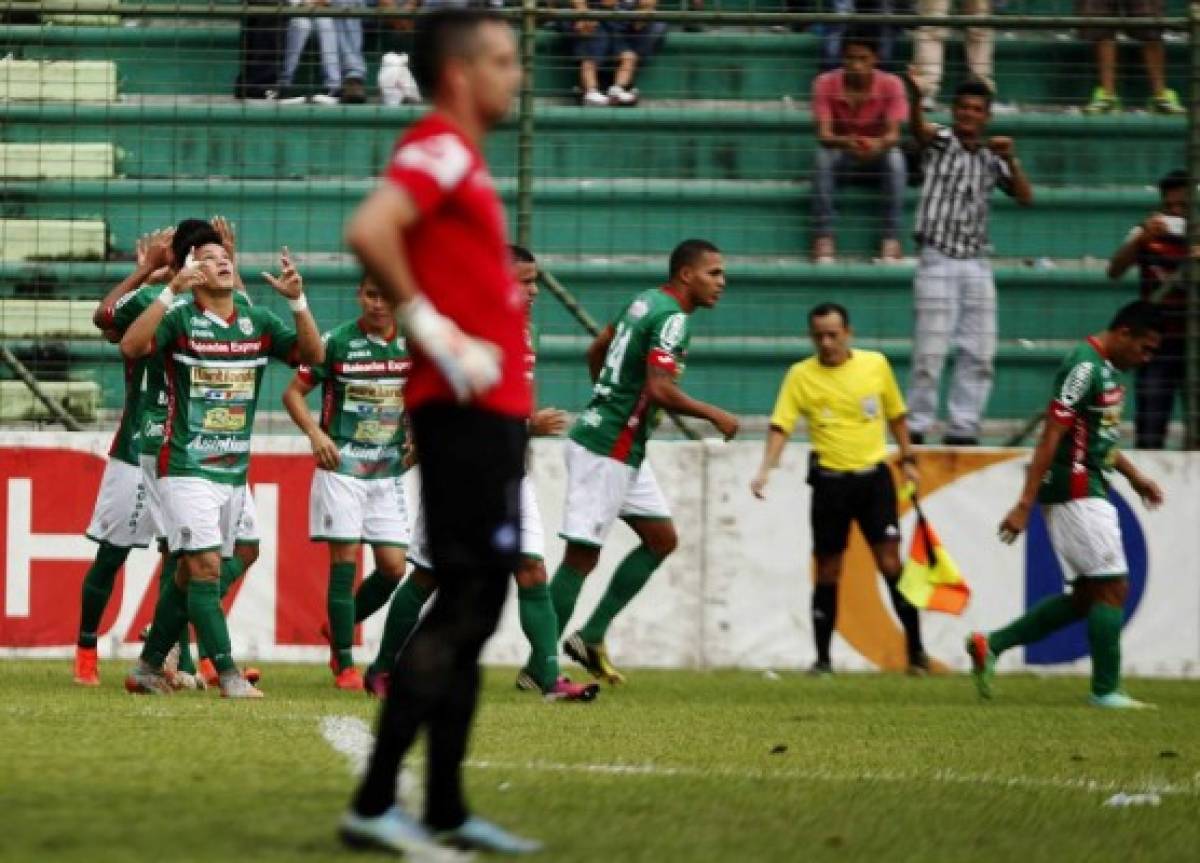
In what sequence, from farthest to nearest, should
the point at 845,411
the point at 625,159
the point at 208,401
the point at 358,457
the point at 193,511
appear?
the point at 625,159 → the point at 845,411 → the point at 358,457 → the point at 208,401 → the point at 193,511

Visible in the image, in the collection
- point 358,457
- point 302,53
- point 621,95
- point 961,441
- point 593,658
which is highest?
point 302,53

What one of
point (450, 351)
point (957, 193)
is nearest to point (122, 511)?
point (957, 193)

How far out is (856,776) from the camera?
7.68 meters

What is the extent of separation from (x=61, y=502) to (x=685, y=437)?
374 cm

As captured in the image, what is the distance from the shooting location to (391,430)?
39.5 feet

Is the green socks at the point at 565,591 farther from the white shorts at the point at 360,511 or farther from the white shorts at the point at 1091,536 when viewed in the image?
the white shorts at the point at 1091,536

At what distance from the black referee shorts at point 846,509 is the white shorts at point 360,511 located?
119 inches

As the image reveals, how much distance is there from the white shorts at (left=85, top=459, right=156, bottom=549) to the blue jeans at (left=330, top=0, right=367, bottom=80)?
164 inches

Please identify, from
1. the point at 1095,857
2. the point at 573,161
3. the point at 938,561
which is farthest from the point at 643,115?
the point at 1095,857

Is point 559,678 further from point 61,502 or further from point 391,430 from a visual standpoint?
point 61,502

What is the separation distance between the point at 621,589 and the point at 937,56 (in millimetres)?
4580

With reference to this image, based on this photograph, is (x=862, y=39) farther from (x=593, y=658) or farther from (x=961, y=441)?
(x=593, y=658)

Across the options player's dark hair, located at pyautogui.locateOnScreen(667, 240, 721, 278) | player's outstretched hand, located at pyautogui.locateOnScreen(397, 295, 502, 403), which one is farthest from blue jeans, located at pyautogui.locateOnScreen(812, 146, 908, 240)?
player's outstretched hand, located at pyautogui.locateOnScreen(397, 295, 502, 403)

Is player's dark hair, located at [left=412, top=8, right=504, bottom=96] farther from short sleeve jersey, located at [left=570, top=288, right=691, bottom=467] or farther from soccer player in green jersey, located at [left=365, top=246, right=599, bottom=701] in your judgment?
short sleeve jersey, located at [left=570, top=288, right=691, bottom=467]
